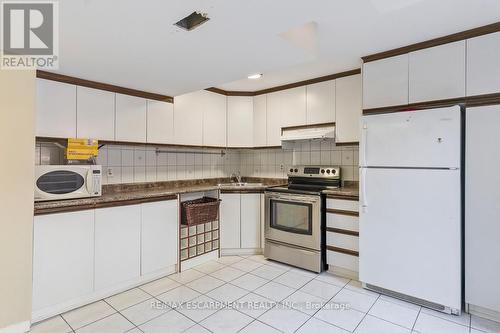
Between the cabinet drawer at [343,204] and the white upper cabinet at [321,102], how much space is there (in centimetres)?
97

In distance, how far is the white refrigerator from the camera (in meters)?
2.04

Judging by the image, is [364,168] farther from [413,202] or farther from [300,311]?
[300,311]

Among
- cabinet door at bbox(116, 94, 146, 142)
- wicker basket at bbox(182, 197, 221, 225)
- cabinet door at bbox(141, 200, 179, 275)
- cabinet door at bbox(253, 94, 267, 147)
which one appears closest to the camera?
cabinet door at bbox(141, 200, 179, 275)

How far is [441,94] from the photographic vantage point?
2.13 meters

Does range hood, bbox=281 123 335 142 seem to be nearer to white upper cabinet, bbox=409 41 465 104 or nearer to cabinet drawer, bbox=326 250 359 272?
white upper cabinet, bbox=409 41 465 104

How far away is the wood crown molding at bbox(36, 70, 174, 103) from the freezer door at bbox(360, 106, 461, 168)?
2.23 metres

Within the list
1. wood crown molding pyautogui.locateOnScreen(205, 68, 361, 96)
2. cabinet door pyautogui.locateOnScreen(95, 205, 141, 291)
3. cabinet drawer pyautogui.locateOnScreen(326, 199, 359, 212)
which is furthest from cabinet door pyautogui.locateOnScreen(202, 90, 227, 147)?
cabinet drawer pyautogui.locateOnScreen(326, 199, 359, 212)

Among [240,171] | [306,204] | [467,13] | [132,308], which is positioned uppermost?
Answer: [467,13]

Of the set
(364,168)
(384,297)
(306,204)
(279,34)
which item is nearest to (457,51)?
(364,168)

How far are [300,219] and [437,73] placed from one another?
185cm

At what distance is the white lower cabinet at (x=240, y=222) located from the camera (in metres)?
3.40

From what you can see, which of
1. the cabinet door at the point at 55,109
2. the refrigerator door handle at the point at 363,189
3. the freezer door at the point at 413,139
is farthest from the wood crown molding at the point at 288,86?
the cabinet door at the point at 55,109

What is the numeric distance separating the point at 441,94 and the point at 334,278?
195cm

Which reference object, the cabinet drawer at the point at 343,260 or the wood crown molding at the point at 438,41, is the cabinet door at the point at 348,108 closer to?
the wood crown molding at the point at 438,41
